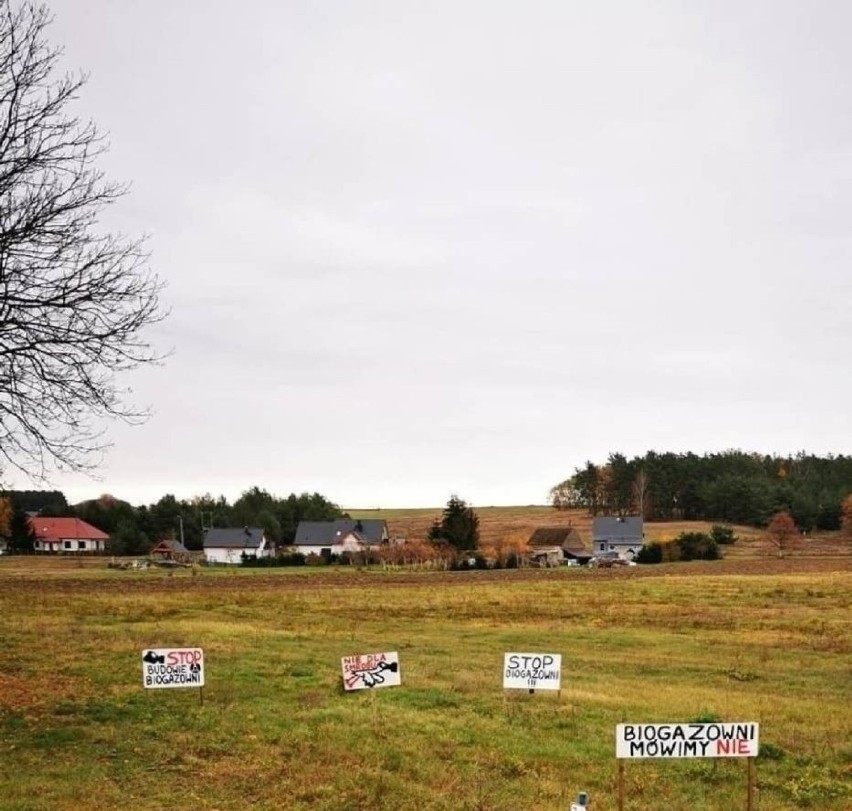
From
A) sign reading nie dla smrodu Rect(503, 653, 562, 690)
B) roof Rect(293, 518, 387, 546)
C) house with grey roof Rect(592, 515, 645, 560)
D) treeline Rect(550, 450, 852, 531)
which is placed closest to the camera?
sign reading nie dla smrodu Rect(503, 653, 562, 690)

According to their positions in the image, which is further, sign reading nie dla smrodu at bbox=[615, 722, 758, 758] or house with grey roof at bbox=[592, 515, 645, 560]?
house with grey roof at bbox=[592, 515, 645, 560]

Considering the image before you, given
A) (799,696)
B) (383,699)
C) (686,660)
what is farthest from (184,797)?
(686,660)

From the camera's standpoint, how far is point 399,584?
6644cm

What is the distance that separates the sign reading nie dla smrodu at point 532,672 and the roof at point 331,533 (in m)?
105

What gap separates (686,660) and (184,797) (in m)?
19.5

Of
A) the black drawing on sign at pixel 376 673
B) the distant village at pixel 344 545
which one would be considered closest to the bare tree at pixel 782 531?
the distant village at pixel 344 545

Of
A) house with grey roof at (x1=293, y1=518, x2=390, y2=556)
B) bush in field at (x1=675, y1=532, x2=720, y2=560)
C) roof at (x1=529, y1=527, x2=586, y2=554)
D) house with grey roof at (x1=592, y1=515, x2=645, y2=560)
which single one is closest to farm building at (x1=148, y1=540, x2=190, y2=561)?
house with grey roof at (x1=293, y1=518, x2=390, y2=556)

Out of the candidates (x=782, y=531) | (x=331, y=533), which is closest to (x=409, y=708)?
(x=782, y=531)

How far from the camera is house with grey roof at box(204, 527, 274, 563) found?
12006 cm

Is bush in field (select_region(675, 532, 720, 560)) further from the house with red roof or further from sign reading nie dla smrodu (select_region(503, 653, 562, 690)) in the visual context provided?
sign reading nie dla smrodu (select_region(503, 653, 562, 690))


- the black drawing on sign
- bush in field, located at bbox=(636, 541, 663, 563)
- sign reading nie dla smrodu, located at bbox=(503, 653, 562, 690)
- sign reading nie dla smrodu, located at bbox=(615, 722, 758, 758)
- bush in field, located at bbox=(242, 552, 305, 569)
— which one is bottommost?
bush in field, located at bbox=(242, 552, 305, 569)

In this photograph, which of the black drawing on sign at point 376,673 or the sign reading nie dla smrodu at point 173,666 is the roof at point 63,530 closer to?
the sign reading nie dla smrodu at point 173,666

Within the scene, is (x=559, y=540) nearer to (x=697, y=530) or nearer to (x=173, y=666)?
(x=697, y=530)

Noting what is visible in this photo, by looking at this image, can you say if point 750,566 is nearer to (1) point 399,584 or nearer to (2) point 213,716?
(1) point 399,584
